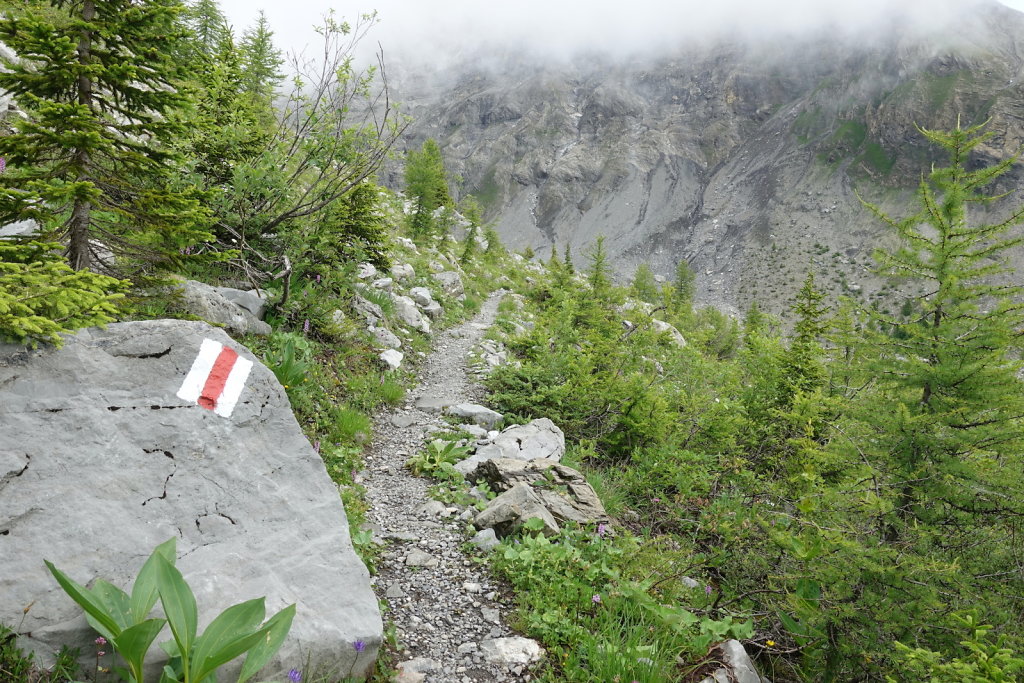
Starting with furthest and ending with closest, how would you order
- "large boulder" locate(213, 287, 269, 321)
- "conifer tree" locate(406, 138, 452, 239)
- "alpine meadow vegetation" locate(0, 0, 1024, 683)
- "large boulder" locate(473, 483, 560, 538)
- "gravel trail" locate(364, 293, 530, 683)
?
"conifer tree" locate(406, 138, 452, 239) < "large boulder" locate(213, 287, 269, 321) < "large boulder" locate(473, 483, 560, 538) < "gravel trail" locate(364, 293, 530, 683) < "alpine meadow vegetation" locate(0, 0, 1024, 683)

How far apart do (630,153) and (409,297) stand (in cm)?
17635

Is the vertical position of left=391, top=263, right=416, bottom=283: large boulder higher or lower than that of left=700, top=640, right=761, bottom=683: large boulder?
higher

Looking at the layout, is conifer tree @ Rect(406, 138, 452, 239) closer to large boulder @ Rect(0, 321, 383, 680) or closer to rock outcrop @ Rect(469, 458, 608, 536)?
rock outcrop @ Rect(469, 458, 608, 536)

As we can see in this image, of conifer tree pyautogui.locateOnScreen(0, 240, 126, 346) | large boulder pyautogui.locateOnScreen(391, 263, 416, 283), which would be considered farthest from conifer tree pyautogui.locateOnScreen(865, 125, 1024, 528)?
large boulder pyautogui.locateOnScreen(391, 263, 416, 283)

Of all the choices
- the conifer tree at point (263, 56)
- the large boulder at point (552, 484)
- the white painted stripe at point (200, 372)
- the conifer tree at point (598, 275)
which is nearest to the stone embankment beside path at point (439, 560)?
the large boulder at point (552, 484)

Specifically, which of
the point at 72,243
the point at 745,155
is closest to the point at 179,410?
the point at 72,243

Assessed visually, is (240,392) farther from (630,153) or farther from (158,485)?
(630,153)

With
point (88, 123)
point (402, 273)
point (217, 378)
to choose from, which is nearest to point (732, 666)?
point (217, 378)

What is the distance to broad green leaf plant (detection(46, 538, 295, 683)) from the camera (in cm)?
226

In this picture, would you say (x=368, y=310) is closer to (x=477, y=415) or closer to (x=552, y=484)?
(x=477, y=415)

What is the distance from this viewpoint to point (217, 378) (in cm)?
371

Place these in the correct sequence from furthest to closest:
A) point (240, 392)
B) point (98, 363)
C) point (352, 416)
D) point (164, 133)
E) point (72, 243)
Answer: point (352, 416) < point (164, 133) < point (72, 243) < point (240, 392) < point (98, 363)

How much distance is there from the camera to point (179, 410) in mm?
3445

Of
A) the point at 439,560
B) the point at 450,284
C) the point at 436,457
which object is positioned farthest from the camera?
the point at 450,284
